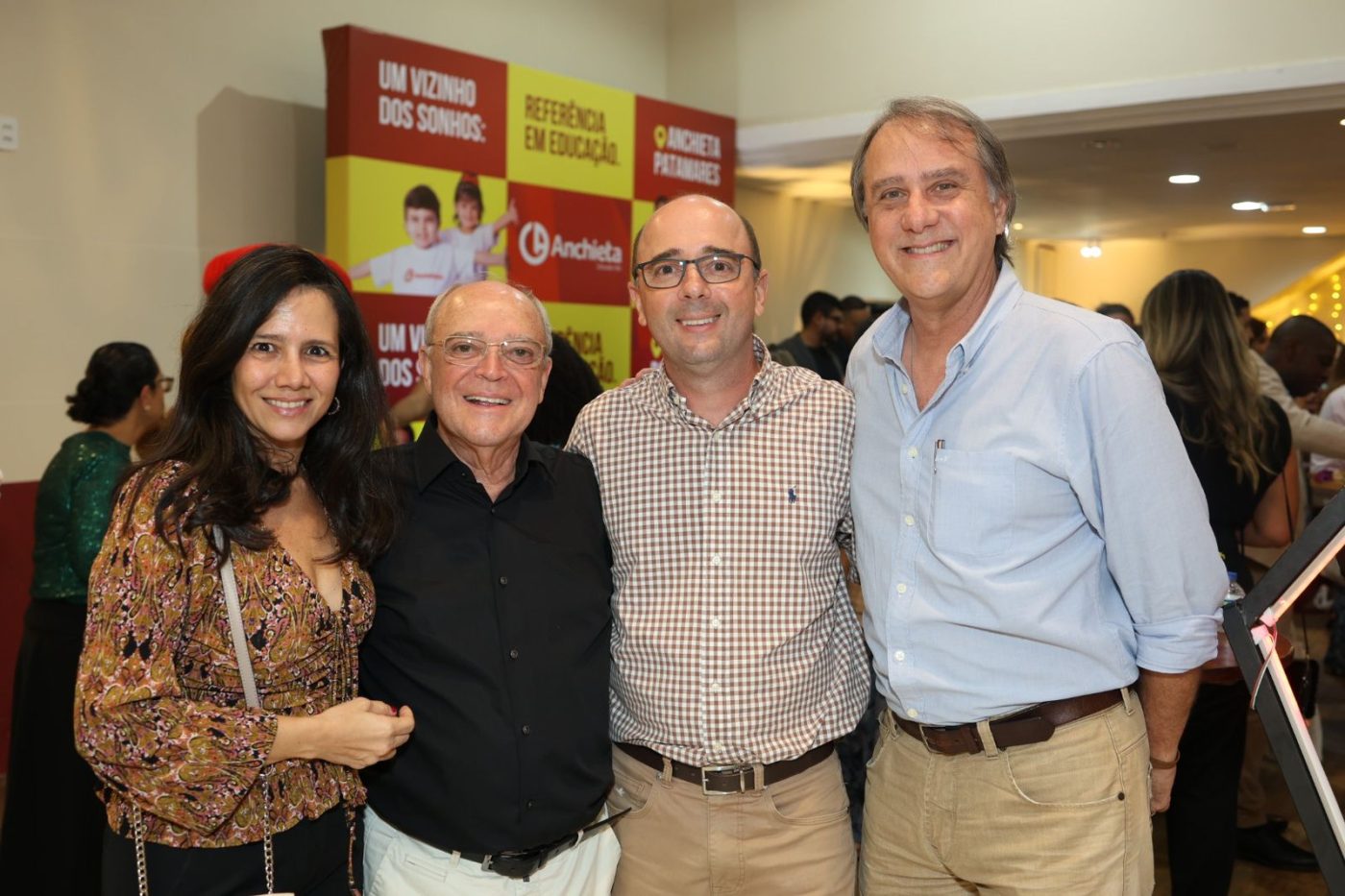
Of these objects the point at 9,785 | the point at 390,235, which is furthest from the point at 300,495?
the point at 390,235

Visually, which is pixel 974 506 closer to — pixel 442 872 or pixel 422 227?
pixel 442 872

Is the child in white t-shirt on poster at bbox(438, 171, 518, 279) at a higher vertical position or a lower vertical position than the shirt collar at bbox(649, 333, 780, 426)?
higher

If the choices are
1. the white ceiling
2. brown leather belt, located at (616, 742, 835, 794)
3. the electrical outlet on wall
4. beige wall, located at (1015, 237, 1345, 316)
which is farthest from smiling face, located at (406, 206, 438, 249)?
beige wall, located at (1015, 237, 1345, 316)

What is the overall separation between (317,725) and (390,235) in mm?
4421

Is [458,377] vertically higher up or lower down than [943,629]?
higher up

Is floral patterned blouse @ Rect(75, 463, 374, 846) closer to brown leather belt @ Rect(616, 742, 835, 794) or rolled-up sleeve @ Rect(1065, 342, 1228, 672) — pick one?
brown leather belt @ Rect(616, 742, 835, 794)

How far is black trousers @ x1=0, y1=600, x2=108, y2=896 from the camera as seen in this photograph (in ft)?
12.3

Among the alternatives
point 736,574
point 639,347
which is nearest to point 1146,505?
point 736,574

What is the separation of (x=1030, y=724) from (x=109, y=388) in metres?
3.20

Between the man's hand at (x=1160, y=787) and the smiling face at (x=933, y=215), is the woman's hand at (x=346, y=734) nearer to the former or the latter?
the smiling face at (x=933, y=215)

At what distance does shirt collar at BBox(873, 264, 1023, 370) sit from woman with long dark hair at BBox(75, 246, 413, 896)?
3.20 ft

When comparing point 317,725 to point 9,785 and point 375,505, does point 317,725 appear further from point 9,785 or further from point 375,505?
point 9,785

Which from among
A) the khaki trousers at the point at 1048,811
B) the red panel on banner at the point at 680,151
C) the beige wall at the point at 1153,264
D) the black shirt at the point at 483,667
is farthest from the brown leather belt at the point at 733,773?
the beige wall at the point at 1153,264

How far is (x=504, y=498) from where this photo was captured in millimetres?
2268
